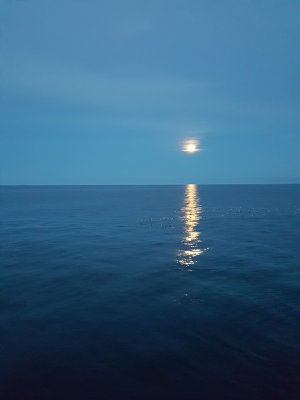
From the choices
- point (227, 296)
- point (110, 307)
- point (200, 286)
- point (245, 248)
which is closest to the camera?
point (110, 307)

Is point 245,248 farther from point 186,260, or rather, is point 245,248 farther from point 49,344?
point 49,344

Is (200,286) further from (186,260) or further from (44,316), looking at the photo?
(44,316)

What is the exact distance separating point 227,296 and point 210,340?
5.18 meters

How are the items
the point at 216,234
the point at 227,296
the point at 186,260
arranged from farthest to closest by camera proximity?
the point at 216,234 → the point at 186,260 → the point at 227,296

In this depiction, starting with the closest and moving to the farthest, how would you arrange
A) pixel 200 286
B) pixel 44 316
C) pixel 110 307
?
pixel 44 316 < pixel 110 307 < pixel 200 286

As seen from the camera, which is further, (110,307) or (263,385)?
(110,307)

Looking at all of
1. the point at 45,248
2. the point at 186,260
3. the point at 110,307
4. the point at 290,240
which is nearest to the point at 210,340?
the point at 110,307

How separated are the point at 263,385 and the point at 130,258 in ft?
58.7

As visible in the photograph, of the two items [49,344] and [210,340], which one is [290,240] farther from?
[49,344]

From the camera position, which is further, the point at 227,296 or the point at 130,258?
the point at 130,258

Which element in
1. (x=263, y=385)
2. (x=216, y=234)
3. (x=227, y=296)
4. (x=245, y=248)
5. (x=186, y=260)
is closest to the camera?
(x=263, y=385)

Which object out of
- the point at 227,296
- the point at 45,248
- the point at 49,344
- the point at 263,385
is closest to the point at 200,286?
the point at 227,296

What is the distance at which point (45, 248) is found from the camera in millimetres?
30781

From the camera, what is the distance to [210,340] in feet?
41.0
